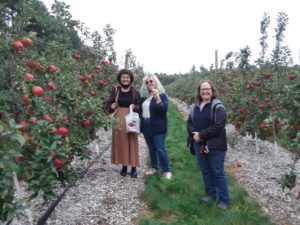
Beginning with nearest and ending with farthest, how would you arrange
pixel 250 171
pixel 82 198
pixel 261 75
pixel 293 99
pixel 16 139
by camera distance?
1. pixel 16 139
2. pixel 293 99
3. pixel 82 198
4. pixel 250 171
5. pixel 261 75

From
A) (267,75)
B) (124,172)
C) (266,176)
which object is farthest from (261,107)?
(124,172)

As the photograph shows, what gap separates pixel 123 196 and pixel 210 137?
145cm

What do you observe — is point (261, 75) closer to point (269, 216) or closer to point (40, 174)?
point (269, 216)

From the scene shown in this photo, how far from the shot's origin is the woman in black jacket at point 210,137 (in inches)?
168

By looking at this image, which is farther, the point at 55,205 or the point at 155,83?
the point at 155,83

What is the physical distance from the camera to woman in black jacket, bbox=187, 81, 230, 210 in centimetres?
426

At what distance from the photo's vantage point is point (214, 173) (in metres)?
4.38

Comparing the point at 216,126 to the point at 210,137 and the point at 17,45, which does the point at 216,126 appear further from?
the point at 17,45

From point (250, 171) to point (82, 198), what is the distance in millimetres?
2877

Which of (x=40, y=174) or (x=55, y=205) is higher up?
(x=40, y=174)

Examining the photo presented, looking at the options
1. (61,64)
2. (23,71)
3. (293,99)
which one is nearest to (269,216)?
(293,99)

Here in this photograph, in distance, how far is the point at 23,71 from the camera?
3.20 meters

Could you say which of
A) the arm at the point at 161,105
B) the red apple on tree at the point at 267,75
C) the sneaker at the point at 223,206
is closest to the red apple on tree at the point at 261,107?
the red apple on tree at the point at 267,75

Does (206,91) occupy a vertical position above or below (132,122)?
above
